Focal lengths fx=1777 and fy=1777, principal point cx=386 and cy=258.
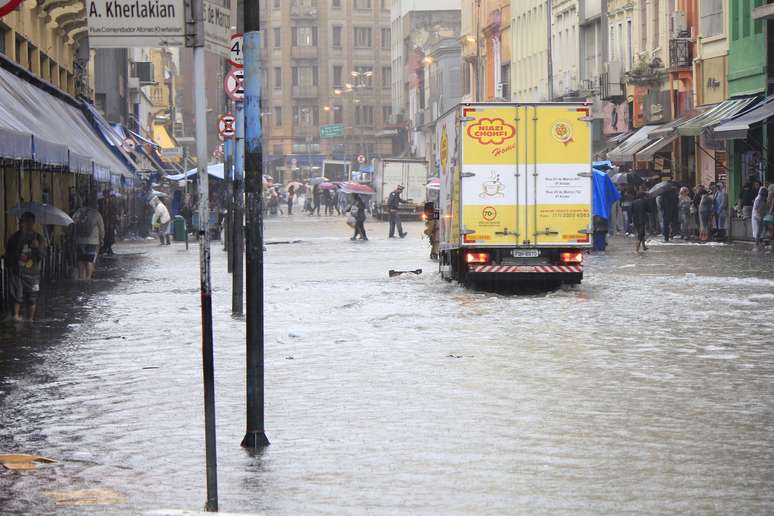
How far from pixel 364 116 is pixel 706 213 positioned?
387 ft

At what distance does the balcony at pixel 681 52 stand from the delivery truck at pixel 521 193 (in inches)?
1152

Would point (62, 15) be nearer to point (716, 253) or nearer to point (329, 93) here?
point (716, 253)

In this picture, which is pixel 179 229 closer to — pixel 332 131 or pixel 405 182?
pixel 405 182

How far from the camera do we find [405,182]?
8000 centimetres

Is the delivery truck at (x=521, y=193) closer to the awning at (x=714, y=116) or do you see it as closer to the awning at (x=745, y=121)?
the awning at (x=745, y=121)

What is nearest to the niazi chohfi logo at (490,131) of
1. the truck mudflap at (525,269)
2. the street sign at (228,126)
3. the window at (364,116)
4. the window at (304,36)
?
the truck mudflap at (525,269)

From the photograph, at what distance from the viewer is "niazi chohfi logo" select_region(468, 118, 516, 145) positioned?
89.7 feet

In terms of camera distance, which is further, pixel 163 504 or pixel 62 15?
pixel 62 15

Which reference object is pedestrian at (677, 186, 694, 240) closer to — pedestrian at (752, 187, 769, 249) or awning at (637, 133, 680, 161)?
awning at (637, 133, 680, 161)

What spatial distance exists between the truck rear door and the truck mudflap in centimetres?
37

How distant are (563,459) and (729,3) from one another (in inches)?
1654

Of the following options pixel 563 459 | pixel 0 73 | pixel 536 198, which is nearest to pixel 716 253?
pixel 536 198

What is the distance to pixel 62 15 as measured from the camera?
3953 centimetres

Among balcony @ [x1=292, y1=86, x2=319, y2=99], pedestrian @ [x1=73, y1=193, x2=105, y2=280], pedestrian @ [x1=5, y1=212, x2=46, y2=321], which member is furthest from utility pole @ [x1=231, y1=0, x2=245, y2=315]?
balcony @ [x1=292, y1=86, x2=319, y2=99]
